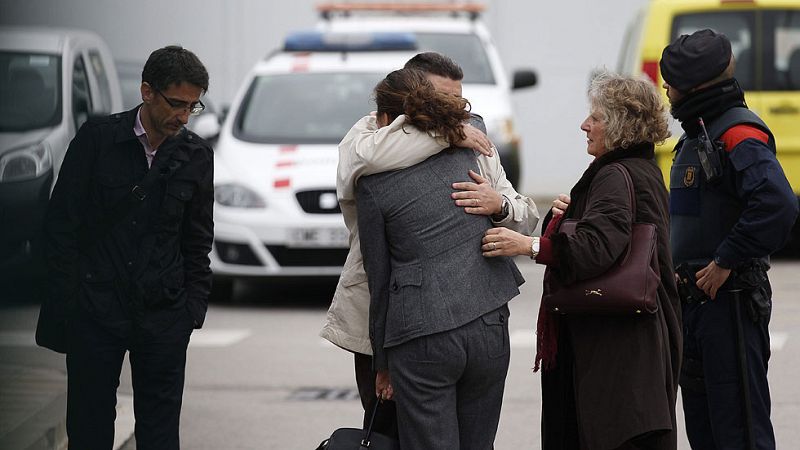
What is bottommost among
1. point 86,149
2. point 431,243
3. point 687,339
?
point 687,339

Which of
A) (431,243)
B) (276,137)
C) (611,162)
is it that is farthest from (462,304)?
(276,137)

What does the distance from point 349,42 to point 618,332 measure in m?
7.46

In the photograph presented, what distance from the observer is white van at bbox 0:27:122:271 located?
4086 mm

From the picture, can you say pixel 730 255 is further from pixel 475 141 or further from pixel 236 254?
pixel 236 254

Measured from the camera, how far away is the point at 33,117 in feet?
14.1

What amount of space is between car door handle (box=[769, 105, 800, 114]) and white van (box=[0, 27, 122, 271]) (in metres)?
7.26

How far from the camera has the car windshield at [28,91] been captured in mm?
4035

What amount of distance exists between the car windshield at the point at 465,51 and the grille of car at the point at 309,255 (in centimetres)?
231

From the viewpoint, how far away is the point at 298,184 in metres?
10.1

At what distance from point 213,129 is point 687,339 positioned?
5956 millimetres

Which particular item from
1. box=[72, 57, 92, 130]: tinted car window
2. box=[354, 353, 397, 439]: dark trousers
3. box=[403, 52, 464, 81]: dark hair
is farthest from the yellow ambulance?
box=[354, 353, 397, 439]: dark trousers

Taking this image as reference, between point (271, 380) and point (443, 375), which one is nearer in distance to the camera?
point (443, 375)

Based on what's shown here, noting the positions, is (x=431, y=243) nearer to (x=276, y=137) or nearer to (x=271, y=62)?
(x=276, y=137)

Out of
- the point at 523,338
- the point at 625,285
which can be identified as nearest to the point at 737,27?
the point at 523,338
